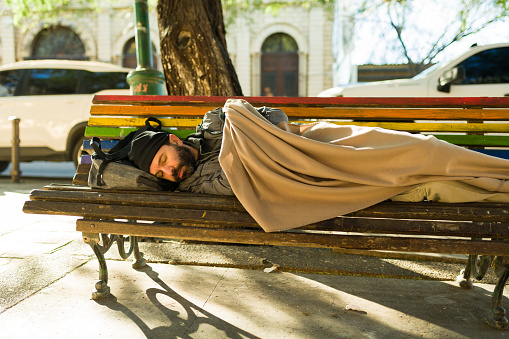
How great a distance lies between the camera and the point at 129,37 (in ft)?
68.4

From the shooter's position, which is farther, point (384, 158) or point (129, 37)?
point (129, 37)

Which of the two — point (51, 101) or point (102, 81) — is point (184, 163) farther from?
point (51, 101)

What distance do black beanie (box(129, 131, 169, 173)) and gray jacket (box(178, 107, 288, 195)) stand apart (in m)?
0.29

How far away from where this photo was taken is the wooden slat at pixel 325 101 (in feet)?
10.2

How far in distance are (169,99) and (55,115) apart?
17.3ft

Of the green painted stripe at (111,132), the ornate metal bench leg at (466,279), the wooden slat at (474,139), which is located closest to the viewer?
the ornate metal bench leg at (466,279)

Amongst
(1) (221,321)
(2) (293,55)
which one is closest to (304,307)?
(1) (221,321)

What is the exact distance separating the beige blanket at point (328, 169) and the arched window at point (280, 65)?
61.4 ft

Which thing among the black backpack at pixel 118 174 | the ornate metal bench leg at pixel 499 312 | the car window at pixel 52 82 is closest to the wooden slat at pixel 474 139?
the ornate metal bench leg at pixel 499 312

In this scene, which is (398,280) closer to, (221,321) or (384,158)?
(384,158)

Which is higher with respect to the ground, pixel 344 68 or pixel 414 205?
pixel 344 68

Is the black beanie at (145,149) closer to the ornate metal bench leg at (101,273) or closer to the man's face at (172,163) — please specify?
the man's face at (172,163)

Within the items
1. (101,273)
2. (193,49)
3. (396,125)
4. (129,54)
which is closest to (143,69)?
(193,49)

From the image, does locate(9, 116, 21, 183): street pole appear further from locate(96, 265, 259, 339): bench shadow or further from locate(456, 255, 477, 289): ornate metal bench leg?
locate(456, 255, 477, 289): ornate metal bench leg
